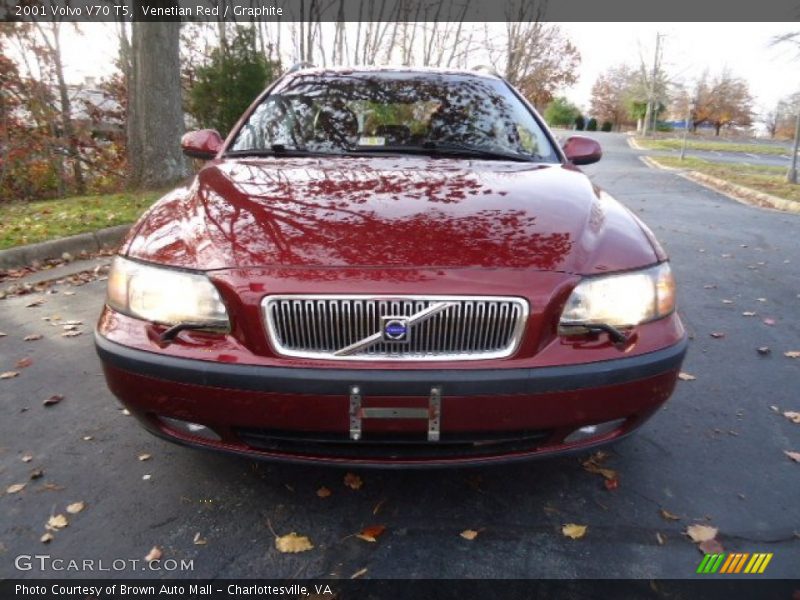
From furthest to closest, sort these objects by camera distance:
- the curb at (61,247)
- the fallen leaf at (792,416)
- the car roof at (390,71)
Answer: the curb at (61,247) < the car roof at (390,71) < the fallen leaf at (792,416)

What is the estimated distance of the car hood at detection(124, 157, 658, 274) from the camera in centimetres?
179

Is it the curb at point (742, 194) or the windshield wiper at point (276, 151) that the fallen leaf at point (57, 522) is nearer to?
the windshield wiper at point (276, 151)

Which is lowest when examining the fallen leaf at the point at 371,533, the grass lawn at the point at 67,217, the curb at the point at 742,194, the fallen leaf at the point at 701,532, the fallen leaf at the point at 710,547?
the fallen leaf at the point at 371,533

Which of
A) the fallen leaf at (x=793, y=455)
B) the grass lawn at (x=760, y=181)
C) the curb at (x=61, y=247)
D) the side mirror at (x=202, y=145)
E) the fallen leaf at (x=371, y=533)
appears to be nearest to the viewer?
the fallen leaf at (x=371, y=533)

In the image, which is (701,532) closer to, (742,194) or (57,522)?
(57,522)

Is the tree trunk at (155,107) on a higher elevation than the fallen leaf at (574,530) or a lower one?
higher

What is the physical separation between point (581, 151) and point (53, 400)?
3.06m

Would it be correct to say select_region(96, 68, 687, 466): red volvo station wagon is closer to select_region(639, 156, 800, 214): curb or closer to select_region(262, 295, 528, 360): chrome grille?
select_region(262, 295, 528, 360): chrome grille

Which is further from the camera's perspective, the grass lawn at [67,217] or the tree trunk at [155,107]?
the tree trunk at [155,107]

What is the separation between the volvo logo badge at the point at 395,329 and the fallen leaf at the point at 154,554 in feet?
3.30

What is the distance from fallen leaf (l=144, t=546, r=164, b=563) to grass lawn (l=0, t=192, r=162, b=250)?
14.8 feet

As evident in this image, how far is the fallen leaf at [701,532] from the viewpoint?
6.35 ft

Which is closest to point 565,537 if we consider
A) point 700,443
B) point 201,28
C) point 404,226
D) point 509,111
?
point 700,443
